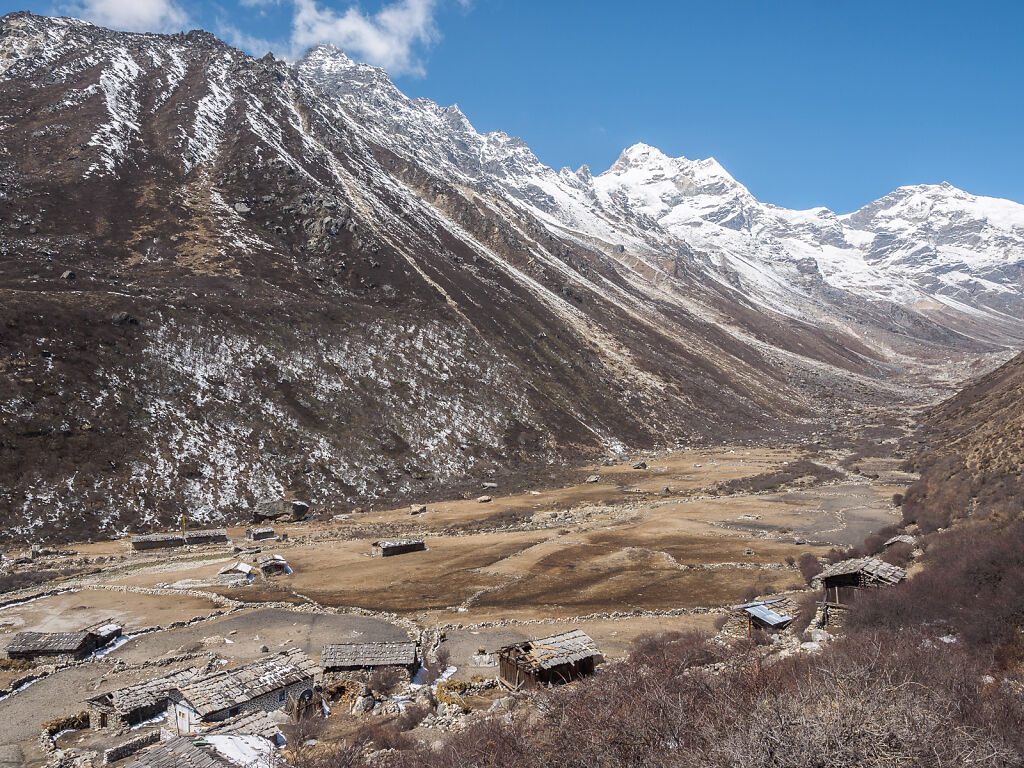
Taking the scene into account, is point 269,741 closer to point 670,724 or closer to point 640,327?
point 670,724

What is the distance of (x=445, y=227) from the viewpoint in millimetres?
140500

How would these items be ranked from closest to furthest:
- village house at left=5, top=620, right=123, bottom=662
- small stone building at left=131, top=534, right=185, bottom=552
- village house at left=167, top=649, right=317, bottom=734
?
village house at left=167, top=649, right=317, bottom=734, village house at left=5, top=620, right=123, bottom=662, small stone building at left=131, top=534, right=185, bottom=552

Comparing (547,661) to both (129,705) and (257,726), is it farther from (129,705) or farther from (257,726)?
(129,705)

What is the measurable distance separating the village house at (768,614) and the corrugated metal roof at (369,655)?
47.0 feet

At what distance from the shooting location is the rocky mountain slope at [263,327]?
54.0 meters

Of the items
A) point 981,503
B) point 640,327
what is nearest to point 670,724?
point 981,503

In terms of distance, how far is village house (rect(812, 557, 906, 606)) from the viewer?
83.5 feet

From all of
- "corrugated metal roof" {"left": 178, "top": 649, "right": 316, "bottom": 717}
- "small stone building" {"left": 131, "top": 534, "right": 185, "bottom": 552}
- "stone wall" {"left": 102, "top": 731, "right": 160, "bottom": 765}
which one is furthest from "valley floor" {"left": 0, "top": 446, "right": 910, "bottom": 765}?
"corrugated metal roof" {"left": 178, "top": 649, "right": 316, "bottom": 717}

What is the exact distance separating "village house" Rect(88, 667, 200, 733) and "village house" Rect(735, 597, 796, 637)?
76.5 feet

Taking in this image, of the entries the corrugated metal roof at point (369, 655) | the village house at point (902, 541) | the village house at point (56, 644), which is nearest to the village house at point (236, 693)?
the corrugated metal roof at point (369, 655)

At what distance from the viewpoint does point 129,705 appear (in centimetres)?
2198

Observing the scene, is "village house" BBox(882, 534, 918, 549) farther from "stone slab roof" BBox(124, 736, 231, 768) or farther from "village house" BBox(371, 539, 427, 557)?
"stone slab roof" BBox(124, 736, 231, 768)

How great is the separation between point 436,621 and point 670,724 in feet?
71.2

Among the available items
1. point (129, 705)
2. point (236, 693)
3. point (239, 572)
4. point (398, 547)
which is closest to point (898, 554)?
point (236, 693)
